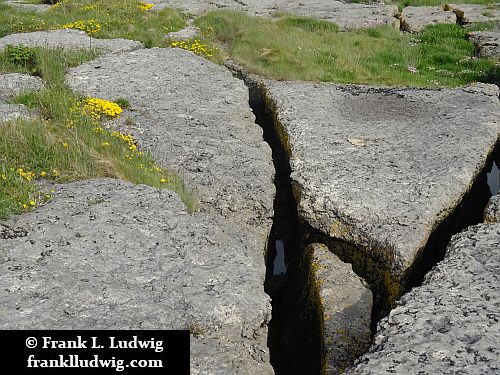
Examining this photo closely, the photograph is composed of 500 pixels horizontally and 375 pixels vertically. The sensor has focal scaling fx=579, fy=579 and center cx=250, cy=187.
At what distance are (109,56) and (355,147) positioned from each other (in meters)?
4.98

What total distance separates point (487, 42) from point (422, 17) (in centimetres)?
305

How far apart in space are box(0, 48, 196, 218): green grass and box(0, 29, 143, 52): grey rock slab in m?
3.54

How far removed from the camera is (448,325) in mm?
3871

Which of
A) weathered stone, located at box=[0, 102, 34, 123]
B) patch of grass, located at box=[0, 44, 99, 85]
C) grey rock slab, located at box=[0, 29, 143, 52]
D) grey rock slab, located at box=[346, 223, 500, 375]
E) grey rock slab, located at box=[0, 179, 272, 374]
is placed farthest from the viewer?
grey rock slab, located at box=[0, 29, 143, 52]

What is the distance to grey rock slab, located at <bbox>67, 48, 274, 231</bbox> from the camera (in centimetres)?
615

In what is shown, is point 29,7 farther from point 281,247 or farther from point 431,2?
point 281,247

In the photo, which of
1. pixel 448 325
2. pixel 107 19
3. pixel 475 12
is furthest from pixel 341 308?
pixel 475 12

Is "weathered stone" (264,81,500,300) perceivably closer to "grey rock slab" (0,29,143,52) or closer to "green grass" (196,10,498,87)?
"green grass" (196,10,498,87)

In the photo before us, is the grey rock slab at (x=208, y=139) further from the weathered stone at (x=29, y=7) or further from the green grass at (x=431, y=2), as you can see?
the green grass at (x=431, y=2)

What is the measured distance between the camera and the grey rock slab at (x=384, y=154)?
18.3ft

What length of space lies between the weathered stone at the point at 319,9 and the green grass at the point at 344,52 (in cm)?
86

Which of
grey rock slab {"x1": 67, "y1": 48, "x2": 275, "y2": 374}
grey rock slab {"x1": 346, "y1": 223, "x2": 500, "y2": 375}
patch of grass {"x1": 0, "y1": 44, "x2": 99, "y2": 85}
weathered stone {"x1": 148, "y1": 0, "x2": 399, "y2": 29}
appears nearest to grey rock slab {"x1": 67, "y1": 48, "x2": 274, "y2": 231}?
grey rock slab {"x1": 67, "y1": 48, "x2": 275, "y2": 374}

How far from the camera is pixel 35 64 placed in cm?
912

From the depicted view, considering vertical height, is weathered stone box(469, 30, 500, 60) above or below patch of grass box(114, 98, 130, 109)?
above
